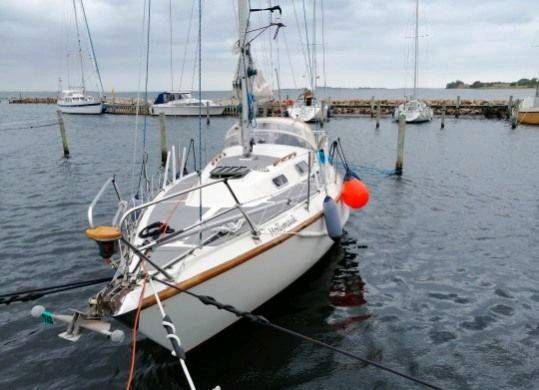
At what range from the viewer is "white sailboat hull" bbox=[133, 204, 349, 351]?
5512mm

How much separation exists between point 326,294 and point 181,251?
12.6 ft

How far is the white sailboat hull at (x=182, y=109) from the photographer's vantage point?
55.3 meters

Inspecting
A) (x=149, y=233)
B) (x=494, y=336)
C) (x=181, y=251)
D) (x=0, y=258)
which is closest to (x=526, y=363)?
(x=494, y=336)

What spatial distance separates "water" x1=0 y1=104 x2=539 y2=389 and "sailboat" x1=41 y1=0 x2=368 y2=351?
84cm

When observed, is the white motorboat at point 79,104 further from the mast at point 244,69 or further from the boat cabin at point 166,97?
the mast at point 244,69

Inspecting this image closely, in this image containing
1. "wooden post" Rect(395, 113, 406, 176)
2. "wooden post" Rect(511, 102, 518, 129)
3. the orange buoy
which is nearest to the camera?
the orange buoy

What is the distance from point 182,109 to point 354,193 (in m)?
48.6

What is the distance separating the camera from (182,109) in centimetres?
5588

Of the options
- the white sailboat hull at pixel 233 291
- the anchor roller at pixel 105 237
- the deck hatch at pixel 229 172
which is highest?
the deck hatch at pixel 229 172

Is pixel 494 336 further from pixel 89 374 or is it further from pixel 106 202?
pixel 106 202

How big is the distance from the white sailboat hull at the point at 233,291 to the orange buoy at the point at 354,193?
227 cm

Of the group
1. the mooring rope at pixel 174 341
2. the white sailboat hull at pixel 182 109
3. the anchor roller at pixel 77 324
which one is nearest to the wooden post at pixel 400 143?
the mooring rope at pixel 174 341

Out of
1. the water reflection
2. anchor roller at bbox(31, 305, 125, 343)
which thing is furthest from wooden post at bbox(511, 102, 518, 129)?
anchor roller at bbox(31, 305, 125, 343)

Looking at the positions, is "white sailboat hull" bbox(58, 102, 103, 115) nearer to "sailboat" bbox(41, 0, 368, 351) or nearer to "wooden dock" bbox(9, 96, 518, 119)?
"wooden dock" bbox(9, 96, 518, 119)
